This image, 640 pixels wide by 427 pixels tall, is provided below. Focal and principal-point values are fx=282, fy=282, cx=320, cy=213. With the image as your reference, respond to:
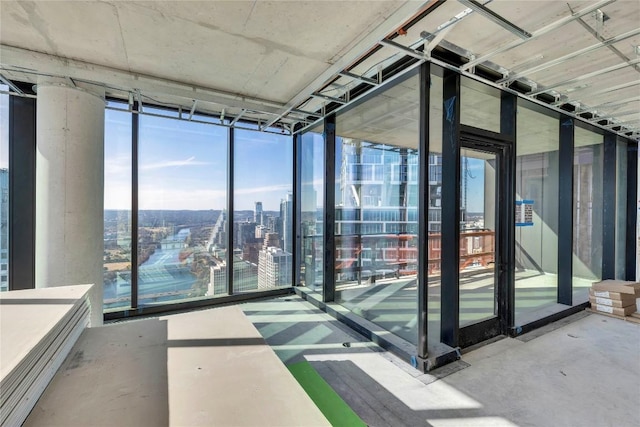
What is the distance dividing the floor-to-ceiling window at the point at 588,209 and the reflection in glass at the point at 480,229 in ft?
8.84

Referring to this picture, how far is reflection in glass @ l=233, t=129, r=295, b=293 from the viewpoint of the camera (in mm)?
4641

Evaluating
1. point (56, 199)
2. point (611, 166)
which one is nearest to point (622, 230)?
point (611, 166)

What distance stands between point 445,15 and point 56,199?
388cm

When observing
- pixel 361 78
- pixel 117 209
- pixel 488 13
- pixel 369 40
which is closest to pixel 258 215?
pixel 117 209

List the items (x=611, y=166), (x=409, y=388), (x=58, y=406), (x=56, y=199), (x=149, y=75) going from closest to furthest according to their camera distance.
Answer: (x=58, y=406)
(x=409, y=388)
(x=56, y=199)
(x=149, y=75)
(x=611, y=166)

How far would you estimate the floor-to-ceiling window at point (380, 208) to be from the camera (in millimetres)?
3055

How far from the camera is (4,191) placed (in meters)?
3.19

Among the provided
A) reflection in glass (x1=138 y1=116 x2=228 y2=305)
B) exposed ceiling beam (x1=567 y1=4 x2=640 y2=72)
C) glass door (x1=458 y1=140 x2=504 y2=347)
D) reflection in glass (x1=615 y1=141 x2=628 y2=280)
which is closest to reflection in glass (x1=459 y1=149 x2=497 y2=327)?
glass door (x1=458 y1=140 x2=504 y2=347)

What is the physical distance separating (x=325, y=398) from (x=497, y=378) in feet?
5.05

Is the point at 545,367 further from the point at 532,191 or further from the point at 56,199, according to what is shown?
the point at 56,199

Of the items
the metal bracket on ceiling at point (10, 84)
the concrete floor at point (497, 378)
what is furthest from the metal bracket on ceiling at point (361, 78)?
the metal bracket on ceiling at point (10, 84)

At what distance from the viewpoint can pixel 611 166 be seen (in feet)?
15.7

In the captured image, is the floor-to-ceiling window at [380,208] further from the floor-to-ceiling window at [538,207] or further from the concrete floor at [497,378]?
the floor-to-ceiling window at [538,207]

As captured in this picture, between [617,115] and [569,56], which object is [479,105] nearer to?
[569,56]
